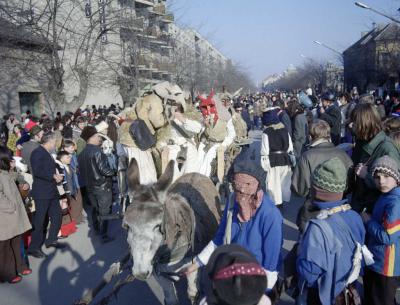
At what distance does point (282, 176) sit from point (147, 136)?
4.03 m

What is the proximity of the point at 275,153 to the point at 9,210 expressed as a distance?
5039 mm

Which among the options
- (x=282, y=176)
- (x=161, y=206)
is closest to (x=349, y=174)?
(x=161, y=206)

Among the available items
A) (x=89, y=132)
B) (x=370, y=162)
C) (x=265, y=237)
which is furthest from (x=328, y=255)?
(x=89, y=132)

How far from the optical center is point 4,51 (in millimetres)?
14070

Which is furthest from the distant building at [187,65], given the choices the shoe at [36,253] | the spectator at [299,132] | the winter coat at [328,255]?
the winter coat at [328,255]

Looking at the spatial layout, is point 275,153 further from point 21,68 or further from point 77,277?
point 21,68

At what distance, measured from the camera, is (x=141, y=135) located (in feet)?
15.7

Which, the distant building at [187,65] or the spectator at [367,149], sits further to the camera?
the distant building at [187,65]

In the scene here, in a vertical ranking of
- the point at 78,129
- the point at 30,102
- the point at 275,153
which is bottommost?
the point at 275,153

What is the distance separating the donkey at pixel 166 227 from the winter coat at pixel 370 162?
1616mm

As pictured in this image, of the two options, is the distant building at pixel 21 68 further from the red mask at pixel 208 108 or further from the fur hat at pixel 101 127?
the red mask at pixel 208 108

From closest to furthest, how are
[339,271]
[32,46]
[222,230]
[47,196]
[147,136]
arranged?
1. [339,271]
2. [222,230]
3. [147,136]
4. [47,196]
5. [32,46]

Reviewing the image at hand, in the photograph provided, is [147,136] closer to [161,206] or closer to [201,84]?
[161,206]

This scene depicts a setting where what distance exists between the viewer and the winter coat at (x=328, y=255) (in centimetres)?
257
